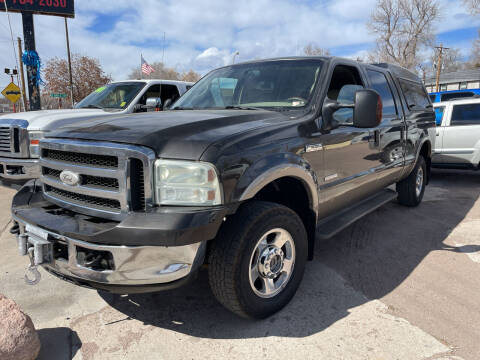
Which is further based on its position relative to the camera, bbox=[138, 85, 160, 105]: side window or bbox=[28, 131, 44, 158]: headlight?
bbox=[138, 85, 160, 105]: side window

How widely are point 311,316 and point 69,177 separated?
6.29 ft

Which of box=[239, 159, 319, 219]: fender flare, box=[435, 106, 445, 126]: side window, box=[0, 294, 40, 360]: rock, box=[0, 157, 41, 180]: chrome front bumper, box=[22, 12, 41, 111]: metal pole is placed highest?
box=[22, 12, 41, 111]: metal pole

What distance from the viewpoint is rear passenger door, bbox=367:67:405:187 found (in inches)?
154

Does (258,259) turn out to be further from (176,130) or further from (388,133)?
(388,133)

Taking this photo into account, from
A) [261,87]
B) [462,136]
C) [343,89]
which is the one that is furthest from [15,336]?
[462,136]

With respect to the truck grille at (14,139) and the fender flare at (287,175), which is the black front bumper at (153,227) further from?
the truck grille at (14,139)

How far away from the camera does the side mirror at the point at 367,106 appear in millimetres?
2729

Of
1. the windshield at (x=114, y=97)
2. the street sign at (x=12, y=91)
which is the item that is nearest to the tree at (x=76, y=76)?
the street sign at (x=12, y=91)

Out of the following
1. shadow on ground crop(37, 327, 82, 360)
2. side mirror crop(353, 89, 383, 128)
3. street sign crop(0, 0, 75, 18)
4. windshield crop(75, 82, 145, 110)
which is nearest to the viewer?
shadow on ground crop(37, 327, 82, 360)

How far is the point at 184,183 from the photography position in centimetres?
197

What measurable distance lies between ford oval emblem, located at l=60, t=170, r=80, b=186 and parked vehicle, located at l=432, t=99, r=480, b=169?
736cm

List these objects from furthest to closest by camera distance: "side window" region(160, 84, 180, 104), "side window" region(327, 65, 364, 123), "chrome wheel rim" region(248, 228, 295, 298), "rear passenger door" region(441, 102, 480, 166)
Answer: "rear passenger door" region(441, 102, 480, 166) < "side window" region(160, 84, 180, 104) < "side window" region(327, 65, 364, 123) < "chrome wheel rim" region(248, 228, 295, 298)

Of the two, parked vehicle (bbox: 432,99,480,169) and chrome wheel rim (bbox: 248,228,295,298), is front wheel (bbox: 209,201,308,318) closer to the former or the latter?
chrome wheel rim (bbox: 248,228,295,298)

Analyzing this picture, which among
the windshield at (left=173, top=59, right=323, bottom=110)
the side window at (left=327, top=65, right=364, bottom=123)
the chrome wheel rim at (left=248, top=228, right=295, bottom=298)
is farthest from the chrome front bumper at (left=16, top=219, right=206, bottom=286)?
the side window at (left=327, top=65, right=364, bottom=123)
